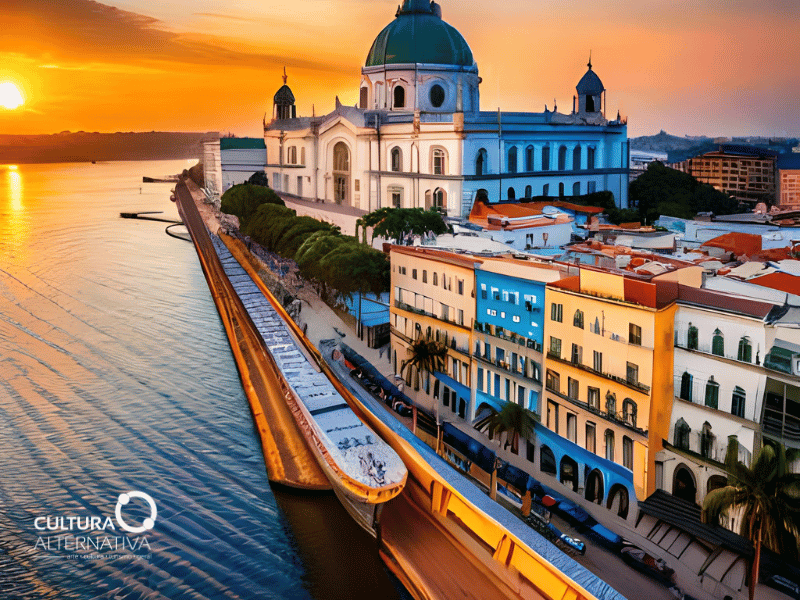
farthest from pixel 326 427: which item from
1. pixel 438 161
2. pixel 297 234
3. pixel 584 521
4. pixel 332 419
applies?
pixel 438 161

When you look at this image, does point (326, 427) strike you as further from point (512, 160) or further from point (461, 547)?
point (512, 160)

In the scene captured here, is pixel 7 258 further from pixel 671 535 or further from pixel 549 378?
pixel 671 535

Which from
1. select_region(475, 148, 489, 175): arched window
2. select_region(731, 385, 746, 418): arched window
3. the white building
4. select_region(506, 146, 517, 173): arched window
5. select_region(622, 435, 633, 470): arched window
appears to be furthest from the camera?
select_region(506, 146, 517, 173): arched window

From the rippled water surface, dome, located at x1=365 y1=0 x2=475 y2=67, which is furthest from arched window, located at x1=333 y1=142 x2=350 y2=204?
the rippled water surface

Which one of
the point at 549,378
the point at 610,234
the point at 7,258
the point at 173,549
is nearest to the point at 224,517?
the point at 173,549

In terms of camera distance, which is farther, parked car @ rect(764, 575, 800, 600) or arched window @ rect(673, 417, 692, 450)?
arched window @ rect(673, 417, 692, 450)

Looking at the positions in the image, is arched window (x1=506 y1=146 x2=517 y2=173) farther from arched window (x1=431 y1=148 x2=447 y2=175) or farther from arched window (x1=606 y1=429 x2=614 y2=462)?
arched window (x1=606 y1=429 x2=614 y2=462)

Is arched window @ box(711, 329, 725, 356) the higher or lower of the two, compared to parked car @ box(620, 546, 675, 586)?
higher

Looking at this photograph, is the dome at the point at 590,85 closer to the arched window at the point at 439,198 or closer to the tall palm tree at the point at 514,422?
the arched window at the point at 439,198
